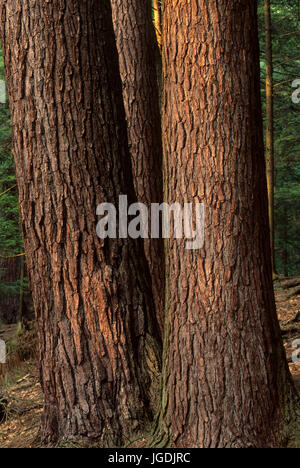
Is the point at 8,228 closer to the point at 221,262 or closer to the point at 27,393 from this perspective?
the point at 27,393

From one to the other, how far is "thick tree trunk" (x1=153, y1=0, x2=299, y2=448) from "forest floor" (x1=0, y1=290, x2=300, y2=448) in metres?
1.41

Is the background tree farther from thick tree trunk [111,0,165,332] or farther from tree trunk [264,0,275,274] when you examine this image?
tree trunk [264,0,275,274]

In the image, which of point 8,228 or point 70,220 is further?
point 8,228

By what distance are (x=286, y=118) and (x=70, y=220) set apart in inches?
464

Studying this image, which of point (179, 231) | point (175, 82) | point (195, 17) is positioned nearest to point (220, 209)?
point (179, 231)

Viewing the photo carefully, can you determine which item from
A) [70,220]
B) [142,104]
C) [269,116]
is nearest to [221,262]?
[70,220]

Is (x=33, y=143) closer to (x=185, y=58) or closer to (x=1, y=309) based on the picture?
(x=185, y=58)

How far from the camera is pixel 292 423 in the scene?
3416mm

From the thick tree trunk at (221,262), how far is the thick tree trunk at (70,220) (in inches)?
22.2

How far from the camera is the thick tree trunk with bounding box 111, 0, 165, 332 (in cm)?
568

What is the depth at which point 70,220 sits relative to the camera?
3.84m

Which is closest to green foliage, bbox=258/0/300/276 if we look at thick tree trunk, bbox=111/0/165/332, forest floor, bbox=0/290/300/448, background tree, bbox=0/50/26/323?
forest floor, bbox=0/290/300/448

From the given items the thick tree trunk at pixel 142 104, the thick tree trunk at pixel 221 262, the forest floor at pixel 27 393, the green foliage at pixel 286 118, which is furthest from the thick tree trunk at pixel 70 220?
the green foliage at pixel 286 118

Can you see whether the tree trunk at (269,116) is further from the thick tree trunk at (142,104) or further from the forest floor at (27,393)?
the thick tree trunk at (142,104)
